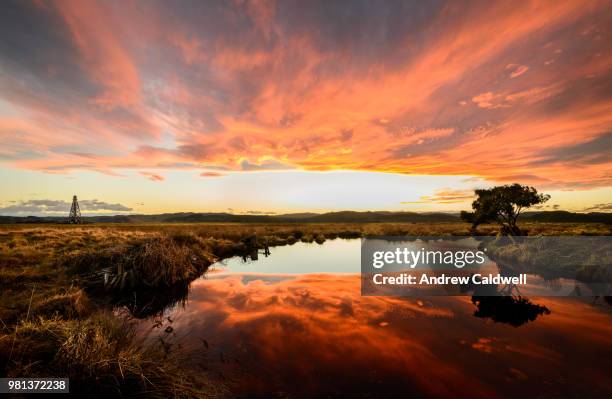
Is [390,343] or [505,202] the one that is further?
[505,202]

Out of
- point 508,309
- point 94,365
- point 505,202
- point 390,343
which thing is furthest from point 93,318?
point 505,202

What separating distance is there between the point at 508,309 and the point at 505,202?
18606 millimetres

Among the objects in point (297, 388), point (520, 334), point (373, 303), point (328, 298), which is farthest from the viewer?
point (328, 298)

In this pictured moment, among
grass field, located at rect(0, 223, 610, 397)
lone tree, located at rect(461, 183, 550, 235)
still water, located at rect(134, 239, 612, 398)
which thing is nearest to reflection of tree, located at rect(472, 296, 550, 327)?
still water, located at rect(134, 239, 612, 398)

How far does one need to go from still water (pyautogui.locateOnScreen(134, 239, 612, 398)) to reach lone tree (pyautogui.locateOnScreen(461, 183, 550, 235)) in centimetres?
1575

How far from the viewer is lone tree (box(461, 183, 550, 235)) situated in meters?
24.0

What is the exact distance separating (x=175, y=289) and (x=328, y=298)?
778 centimetres

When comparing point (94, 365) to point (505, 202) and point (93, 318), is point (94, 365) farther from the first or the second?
point (505, 202)

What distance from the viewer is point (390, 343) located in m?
7.55

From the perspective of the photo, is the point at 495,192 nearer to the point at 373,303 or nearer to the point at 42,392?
the point at 373,303

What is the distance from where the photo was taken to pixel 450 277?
15.4 metres

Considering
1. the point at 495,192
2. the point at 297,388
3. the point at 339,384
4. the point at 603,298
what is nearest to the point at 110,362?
the point at 297,388

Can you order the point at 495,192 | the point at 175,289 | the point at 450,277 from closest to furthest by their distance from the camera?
the point at 175,289
the point at 450,277
the point at 495,192

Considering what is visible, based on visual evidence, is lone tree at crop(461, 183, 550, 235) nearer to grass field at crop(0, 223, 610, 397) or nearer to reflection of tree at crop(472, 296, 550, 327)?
reflection of tree at crop(472, 296, 550, 327)
